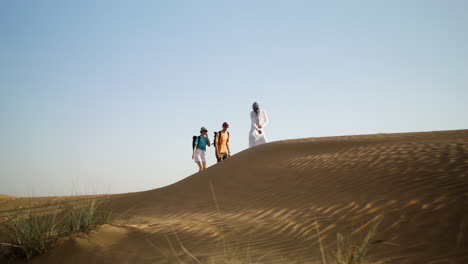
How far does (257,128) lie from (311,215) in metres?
8.79

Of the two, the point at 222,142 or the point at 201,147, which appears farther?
the point at 222,142

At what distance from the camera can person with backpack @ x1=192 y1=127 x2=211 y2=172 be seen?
14.2 m

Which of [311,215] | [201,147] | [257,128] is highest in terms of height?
[257,128]

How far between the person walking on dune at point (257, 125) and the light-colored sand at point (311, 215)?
14.7ft

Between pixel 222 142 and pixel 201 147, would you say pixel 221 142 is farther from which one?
pixel 201 147

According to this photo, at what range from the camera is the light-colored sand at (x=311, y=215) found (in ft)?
14.1

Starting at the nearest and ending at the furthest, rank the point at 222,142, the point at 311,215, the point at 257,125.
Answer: the point at 311,215
the point at 257,125
the point at 222,142

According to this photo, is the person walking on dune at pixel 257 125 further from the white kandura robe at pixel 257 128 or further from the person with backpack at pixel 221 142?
the person with backpack at pixel 221 142

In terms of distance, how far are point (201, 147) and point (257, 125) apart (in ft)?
8.24

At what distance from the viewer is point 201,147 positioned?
14344mm

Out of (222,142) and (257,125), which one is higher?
(257,125)

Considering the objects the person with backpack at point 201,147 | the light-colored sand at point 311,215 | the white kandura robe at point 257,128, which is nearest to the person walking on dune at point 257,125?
the white kandura robe at point 257,128

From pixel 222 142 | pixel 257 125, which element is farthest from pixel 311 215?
pixel 222 142

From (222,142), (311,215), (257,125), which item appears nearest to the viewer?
(311,215)
